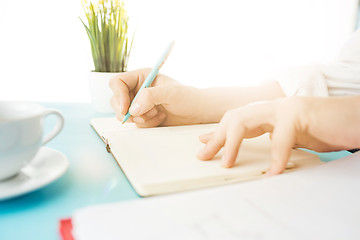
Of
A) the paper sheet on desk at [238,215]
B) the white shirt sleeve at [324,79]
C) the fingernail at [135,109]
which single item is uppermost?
the white shirt sleeve at [324,79]

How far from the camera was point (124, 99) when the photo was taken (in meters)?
0.64

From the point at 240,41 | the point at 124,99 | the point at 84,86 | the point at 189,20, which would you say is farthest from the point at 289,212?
the point at 240,41

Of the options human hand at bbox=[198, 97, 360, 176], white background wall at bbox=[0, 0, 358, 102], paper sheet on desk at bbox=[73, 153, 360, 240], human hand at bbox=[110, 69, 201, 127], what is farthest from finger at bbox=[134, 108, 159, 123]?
white background wall at bbox=[0, 0, 358, 102]

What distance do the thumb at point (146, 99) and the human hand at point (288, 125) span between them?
193mm

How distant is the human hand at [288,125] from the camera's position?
1.28 feet

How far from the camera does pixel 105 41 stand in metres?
0.80

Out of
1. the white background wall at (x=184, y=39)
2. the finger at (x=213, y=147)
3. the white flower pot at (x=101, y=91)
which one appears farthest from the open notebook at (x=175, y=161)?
the white background wall at (x=184, y=39)

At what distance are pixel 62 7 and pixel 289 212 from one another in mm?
1298

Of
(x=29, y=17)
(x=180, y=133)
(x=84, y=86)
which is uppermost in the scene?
(x=29, y=17)

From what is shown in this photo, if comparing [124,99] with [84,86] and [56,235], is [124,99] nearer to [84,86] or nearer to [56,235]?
[56,235]

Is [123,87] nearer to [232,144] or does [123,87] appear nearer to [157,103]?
[157,103]

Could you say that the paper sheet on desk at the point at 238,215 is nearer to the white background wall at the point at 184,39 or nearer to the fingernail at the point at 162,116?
the fingernail at the point at 162,116

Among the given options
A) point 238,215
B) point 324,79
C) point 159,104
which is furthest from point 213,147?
point 324,79

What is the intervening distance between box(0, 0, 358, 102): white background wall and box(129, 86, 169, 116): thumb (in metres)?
0.56
